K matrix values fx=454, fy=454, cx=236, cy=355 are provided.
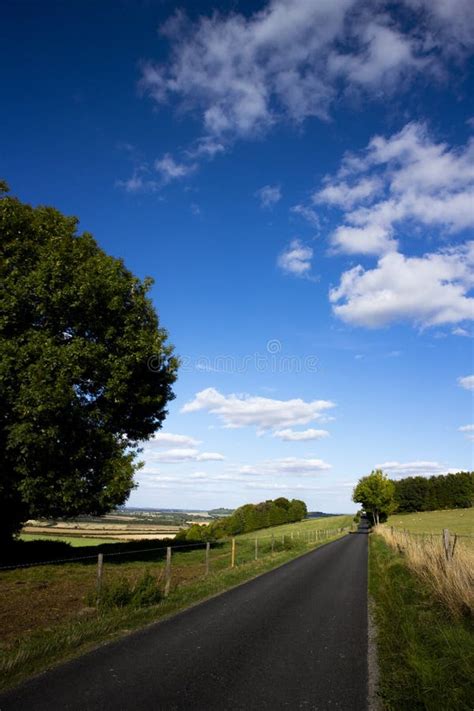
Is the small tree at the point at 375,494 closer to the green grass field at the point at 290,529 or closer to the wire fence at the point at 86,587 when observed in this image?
the green grass field at the point at 290,529

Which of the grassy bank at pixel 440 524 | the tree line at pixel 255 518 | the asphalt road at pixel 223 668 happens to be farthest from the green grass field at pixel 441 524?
the asphalt road at pixel 223 668

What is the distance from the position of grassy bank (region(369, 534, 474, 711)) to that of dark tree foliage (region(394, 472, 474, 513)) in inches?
4487

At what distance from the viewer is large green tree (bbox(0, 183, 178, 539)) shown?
18500 mm

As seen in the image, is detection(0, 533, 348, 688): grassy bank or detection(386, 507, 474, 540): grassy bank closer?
detection(0, 533, 348, 688): grassy bank

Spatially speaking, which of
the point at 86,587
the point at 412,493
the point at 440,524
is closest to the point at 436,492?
the point at 412,493

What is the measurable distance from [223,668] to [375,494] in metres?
99.5

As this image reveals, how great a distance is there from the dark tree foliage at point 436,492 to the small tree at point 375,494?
15.1 meters

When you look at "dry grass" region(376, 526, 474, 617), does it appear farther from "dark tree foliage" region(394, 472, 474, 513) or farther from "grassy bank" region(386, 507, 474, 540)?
"dark tree foliage" region(394, 472, 474, 513)

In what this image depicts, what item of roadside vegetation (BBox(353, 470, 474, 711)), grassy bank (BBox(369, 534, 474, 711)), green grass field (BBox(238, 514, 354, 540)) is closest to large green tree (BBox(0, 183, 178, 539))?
roadside vegetation (BBox(353, 470, 474, 711))

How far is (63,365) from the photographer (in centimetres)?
1886

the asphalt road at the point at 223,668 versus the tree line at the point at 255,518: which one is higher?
the asphalt road at the point at 223,668

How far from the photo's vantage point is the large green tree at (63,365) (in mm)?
18500

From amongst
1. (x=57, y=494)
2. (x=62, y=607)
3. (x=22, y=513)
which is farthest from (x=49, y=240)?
(x=62, y=607)

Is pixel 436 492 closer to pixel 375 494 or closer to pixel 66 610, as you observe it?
pixel 375 494
